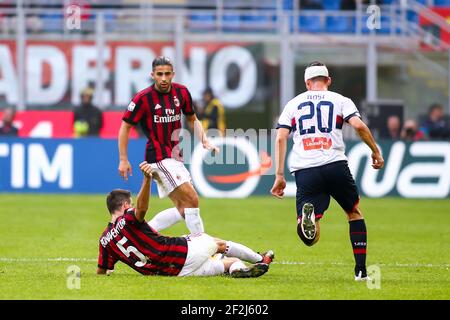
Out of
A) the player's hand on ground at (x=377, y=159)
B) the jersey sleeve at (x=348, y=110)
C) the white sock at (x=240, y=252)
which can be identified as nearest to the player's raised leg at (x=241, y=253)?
the white sock at (x=240, y=252)

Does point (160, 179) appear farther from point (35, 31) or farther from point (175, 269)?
point (35, 31)

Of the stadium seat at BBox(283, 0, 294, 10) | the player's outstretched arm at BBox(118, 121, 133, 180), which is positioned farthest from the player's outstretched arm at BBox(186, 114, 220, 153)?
the stadium seat at BBox(283, 0, 294, 10)

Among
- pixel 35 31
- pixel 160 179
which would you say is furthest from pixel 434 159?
pixel 160 179

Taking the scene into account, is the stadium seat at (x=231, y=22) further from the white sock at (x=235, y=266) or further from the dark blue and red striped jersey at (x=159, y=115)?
the white sock at (x=235, y=266)

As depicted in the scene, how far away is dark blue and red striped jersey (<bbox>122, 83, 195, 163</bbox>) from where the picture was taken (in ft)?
38.4

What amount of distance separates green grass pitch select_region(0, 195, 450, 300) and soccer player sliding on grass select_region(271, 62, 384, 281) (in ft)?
2.01

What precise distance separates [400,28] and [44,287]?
63.2 ft

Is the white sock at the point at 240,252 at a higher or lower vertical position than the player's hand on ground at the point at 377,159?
lower

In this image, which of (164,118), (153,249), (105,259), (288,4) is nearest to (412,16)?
(288,4)

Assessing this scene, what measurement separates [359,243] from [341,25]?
1751 centimetres

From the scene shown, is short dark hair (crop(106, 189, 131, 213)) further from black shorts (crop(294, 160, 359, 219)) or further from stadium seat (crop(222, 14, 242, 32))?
stadium seat (crop(222, 14, 242, 32))

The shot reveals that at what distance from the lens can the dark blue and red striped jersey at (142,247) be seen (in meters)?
10.1

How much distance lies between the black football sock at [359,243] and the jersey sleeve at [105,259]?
7.51 feet

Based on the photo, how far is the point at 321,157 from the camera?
10547 mm
